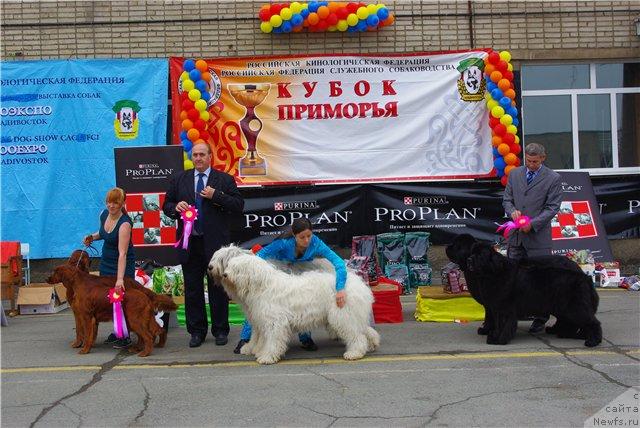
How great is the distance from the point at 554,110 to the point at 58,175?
8370 millimetres

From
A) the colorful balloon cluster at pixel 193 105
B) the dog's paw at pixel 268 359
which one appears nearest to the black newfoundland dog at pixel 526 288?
the dog's paw at pixel 268 359

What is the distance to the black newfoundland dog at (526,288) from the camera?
709cm

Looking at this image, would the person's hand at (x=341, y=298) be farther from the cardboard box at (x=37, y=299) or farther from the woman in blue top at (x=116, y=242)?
the cardboard box at (x=37, y=299)

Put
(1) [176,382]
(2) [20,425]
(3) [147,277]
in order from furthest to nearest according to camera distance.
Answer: (3) [147,277] → (1) [176,382] → (2) [20,425]

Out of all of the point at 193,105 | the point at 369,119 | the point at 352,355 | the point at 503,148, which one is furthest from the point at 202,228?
the point at 503,148

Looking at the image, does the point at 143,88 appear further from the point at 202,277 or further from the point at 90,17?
the point at 202,277

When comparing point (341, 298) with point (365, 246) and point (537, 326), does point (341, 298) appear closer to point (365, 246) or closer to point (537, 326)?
point (537, 326)

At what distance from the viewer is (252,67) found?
11508 mm

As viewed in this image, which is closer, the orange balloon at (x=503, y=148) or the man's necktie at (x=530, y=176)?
the man's necktie at (x=530, y=176)

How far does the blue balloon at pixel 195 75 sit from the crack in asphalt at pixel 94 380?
5148 millimetres

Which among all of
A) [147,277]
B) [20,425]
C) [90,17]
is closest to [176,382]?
[20,425]

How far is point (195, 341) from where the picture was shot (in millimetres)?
7613

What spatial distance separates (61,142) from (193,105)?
87.1 inches

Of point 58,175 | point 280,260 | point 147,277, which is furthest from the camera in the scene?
point 58,175
